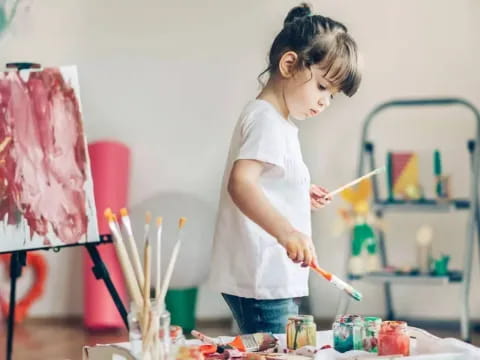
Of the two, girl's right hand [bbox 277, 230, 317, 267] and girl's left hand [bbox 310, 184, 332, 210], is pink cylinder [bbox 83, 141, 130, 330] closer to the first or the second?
girl's left hand [bbox 310, 184, 332, 210]

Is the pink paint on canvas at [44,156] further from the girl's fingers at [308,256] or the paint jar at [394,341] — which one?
the paint jar at [394,341]

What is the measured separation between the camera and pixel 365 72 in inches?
141

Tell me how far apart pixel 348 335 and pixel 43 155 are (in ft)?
3.28

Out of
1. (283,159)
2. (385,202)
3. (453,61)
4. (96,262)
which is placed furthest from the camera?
(453,61)

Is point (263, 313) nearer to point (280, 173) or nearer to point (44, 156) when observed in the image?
point (280, 173)

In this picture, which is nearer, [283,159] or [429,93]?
[283,159]

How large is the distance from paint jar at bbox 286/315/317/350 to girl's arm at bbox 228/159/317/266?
0.11 metres

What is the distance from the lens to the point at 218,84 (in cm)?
367

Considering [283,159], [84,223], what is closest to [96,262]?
[84,223]

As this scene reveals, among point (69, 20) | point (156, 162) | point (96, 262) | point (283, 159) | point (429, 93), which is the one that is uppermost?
point (69, 20)

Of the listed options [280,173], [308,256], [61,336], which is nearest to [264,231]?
[280,173]

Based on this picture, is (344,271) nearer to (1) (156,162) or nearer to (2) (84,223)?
(1) (156,162)

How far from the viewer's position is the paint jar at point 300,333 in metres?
1.46

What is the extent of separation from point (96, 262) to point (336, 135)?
1.82 metres
